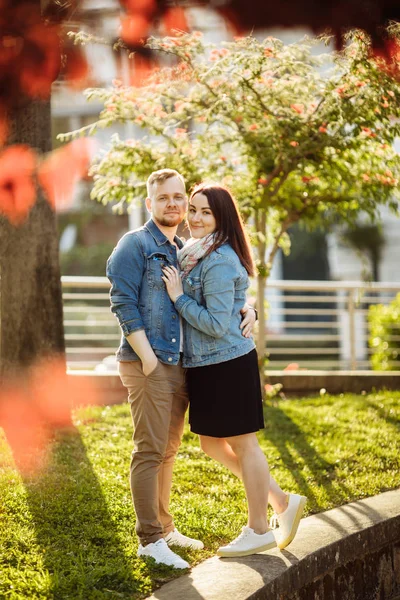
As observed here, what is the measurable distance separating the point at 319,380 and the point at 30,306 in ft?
13.5

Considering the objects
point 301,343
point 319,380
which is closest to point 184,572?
point 319,380

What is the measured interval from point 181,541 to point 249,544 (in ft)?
1.29

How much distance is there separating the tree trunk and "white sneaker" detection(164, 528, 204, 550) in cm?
236

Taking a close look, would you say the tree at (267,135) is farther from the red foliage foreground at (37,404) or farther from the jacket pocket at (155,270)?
the jacket pocket at (155,270)

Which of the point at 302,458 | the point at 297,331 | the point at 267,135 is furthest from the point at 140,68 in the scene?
the point at 297,331

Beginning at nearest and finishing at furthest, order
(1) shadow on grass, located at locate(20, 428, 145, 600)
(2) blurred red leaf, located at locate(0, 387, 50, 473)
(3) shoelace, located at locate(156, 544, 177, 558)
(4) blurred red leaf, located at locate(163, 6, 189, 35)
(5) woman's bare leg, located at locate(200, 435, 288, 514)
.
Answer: (4) blurred red leaf, located at locate(163, 6, 189, 35) → (1) shadow on grass, located at locate(20, 428, 145, 600) → (3) shoelace, located at locate(156, 544, 177, 558) → (5) woman's bare leg, located at locate(200, 435, 288, 514) → (2) blurred red leaf, located at locate(0, 387, 50, 473)

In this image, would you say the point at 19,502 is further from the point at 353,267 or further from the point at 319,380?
the point at 353,267

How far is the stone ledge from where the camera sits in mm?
3393

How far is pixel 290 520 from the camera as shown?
390 centimetres

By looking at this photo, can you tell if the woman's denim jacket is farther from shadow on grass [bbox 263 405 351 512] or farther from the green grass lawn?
shadow on grass [bbox 263 405 351 512]

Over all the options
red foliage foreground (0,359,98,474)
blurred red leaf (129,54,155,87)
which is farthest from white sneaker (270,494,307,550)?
red foliage foreground (0,359,98,474)

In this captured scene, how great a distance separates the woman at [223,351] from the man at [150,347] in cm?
8

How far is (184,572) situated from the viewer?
11.9 feet

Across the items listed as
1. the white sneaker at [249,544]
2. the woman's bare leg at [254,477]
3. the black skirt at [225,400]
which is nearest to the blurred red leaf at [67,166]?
the black skirt at [225,400]
